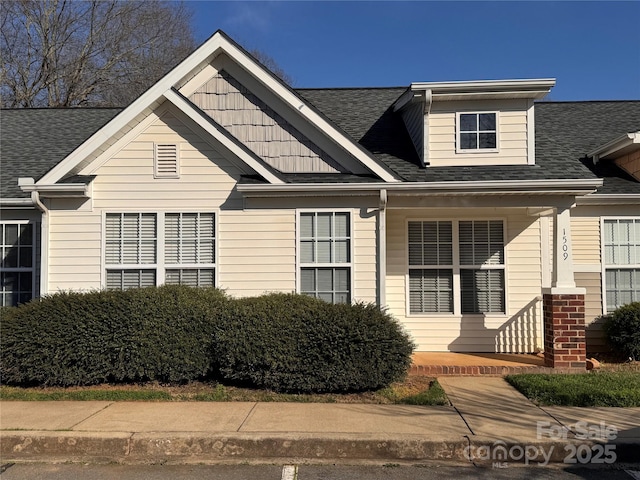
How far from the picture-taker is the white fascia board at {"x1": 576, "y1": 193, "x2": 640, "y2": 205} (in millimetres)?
9648

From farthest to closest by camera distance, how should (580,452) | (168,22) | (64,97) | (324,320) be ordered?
1. (168,22)
2. (64,97)
3. (324,320)
4. (580,452)

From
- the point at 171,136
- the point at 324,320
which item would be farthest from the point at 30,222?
the point at 324,320

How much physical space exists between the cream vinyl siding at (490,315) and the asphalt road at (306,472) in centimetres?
461

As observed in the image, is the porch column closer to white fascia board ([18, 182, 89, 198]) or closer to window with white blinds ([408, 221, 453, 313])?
window with white blinds ([408, 221, 453, 313])

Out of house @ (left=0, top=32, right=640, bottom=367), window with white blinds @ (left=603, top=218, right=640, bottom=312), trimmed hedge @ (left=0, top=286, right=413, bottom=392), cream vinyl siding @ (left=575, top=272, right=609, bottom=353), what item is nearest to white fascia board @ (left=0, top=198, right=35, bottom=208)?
house @ (left=0, top=32, right=640, bottom=367)

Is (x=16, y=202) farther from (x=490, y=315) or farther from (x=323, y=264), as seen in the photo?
(x=490, y=315)

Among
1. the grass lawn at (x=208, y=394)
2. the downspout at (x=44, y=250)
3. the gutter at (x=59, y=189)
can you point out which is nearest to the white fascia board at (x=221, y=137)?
the gutter at (x=59, y=189)

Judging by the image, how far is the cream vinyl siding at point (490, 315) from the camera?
31.9 feet

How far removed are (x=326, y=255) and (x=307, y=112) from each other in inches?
93.8

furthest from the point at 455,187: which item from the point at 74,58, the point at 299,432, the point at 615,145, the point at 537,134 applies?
the point at 74,58

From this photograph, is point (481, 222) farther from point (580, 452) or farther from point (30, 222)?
point (30, 222)

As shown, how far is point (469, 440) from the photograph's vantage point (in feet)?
17.6

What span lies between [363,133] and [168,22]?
876 inches

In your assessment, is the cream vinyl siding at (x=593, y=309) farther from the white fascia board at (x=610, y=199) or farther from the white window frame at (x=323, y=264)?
the white window frame at (x=323, y=264)
